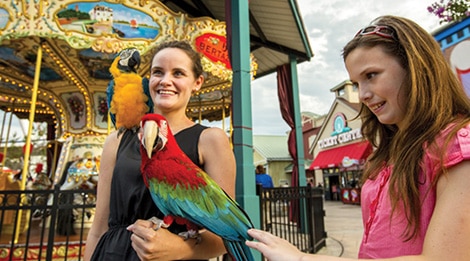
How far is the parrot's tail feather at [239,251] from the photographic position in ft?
3.05

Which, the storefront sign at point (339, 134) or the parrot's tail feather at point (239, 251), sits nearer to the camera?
the parrot's tail feather at point (239, 251)

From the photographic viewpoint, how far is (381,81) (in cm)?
88

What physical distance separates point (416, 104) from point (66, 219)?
20.1ft

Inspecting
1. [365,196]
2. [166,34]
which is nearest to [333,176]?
[166,34]

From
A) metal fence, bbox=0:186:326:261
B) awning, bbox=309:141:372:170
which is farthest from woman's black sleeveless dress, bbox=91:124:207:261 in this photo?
awning, bbox=309:141:372:170

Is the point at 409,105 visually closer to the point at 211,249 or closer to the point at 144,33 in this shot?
the point at 211,249

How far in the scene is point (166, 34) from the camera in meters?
6.20

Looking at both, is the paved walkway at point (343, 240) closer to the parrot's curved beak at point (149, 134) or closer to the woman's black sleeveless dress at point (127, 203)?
the woman's black sleeveless dress at point (127, 203)

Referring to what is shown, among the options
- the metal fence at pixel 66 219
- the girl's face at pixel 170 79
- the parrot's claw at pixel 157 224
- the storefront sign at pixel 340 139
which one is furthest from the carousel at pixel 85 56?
the storefront sign at pixel 340 139

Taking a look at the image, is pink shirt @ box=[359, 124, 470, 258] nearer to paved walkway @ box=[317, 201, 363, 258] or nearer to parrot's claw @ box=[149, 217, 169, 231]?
parrot's claw @ box=[149, 217, 169, 231]

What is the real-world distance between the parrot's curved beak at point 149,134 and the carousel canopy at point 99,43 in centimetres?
555

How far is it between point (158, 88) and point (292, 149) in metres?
7.15

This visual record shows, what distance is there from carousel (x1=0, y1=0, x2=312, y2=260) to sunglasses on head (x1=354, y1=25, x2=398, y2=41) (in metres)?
4.00

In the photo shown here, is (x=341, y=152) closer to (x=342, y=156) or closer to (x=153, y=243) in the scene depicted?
(x=342, y=156)
